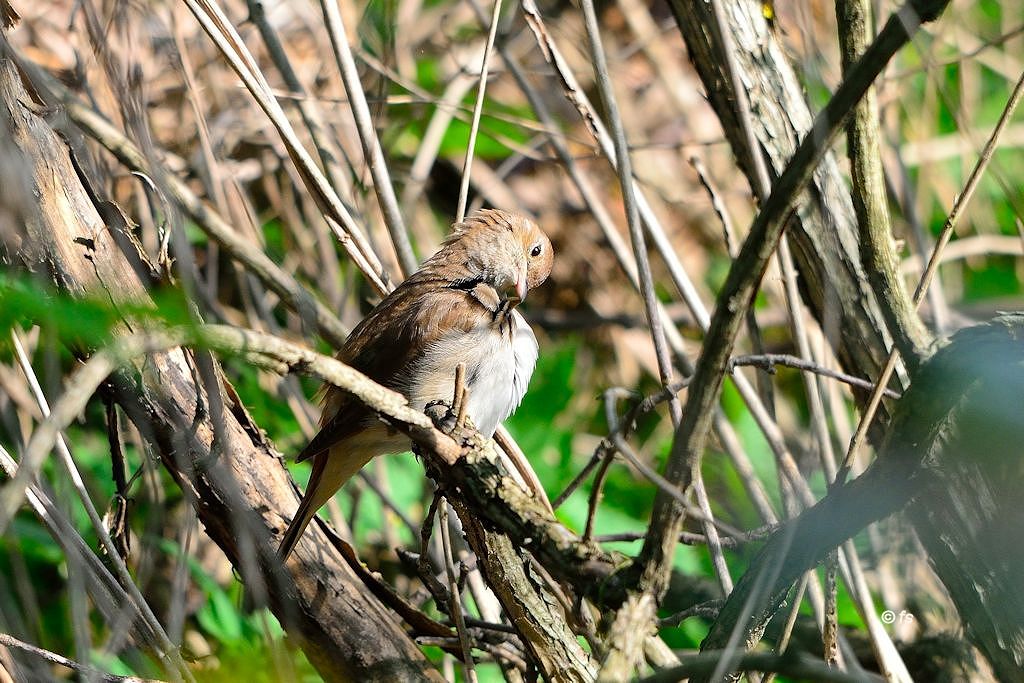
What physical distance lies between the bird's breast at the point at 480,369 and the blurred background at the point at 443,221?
349mm

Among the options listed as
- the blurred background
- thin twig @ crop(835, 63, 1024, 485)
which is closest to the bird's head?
the blurred background

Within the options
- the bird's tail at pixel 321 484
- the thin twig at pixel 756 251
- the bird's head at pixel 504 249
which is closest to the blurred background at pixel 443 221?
the bird's tail at pixel 321 484

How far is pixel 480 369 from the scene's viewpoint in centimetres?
294

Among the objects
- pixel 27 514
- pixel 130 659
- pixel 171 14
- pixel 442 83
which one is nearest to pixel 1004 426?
pixel 130 659

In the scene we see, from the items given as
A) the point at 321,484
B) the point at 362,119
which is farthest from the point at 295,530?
the point at 362,119

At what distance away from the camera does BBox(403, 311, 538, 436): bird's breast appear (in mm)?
2904

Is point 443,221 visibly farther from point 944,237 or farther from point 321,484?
point 944,237

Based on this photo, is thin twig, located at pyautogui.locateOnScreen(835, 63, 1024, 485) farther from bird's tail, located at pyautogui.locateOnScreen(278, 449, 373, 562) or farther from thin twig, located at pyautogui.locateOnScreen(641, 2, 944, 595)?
bird's tail, located at pyautogui.locateOnScreen(278, 449, 373, 562)

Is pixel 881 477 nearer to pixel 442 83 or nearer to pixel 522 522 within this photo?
pixel 522 522

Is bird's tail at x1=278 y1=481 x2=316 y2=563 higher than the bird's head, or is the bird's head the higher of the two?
the bird's head

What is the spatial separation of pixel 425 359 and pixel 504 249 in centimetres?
73

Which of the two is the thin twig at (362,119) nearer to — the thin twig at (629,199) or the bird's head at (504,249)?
the thin twig at (629,199)

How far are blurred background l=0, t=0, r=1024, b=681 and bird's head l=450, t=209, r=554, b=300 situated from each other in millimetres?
289

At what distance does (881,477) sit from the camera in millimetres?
1617
